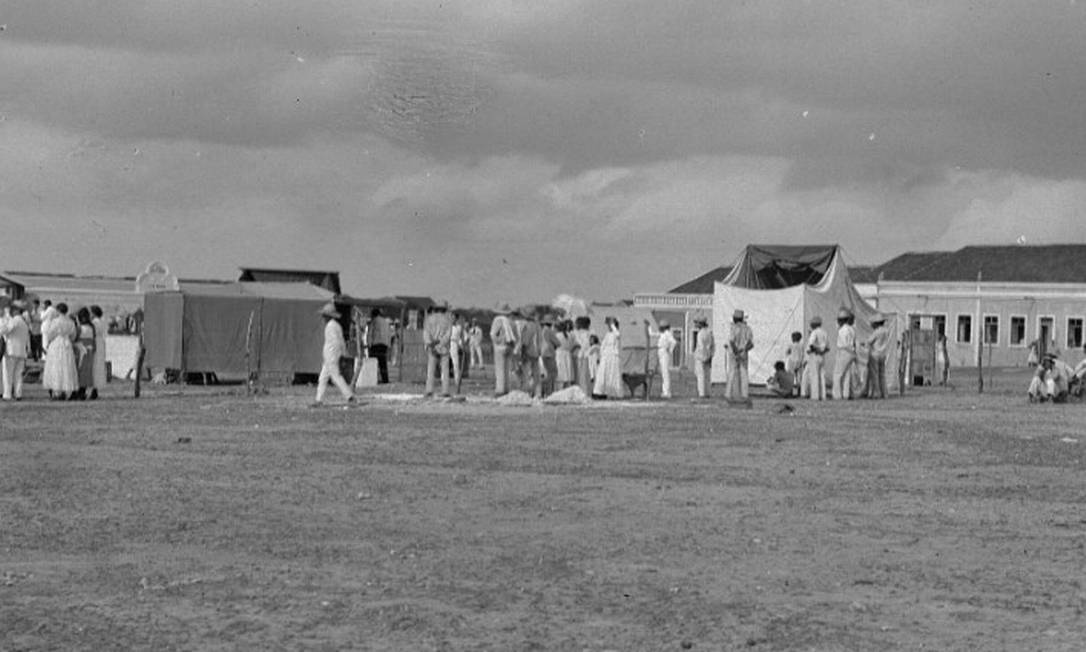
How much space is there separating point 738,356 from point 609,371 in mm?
3542

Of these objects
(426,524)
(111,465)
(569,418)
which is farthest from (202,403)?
(426,524)

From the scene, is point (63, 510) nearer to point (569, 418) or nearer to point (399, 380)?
point (569, 418)

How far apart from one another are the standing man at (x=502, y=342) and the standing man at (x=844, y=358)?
7.23m

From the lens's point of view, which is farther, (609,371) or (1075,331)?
(1075,331)

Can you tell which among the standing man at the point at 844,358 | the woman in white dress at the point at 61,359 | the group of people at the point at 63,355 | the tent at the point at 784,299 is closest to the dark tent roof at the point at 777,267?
the tent at the point at 784,299

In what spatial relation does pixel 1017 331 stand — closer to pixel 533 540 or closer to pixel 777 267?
pixel 777 267

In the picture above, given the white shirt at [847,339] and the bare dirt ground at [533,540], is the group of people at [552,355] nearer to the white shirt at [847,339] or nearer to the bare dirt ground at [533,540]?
the white shirt at [847,339]

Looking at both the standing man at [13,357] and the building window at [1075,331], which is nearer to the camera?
the standing man at [13,357]

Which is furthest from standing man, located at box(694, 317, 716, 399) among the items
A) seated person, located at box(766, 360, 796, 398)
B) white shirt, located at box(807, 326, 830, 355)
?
seated person, located at box(766, 360, 796, 398)

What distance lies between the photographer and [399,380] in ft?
134

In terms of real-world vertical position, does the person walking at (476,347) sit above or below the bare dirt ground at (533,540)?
above

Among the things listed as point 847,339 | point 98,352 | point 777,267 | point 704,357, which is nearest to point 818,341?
point 847,339

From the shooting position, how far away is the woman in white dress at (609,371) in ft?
106

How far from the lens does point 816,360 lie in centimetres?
3341
